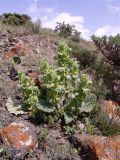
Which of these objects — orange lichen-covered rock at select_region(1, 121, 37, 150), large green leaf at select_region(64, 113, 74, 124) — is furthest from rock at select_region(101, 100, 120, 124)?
orange lichen-covered rock at select_region(1, 121, 37, 150)

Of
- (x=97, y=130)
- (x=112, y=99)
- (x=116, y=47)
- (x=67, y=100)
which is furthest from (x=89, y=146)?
(x=116, y=47)

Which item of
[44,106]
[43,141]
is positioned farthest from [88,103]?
[43,141]

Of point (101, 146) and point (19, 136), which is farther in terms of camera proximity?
point (19, 136)

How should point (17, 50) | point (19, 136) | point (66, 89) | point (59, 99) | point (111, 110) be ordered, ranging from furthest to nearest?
point (17, 50) → point (111, 110) → point (66, 89) → point (59, 99) → point (19, 136)

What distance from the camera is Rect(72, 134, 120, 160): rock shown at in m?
6.16

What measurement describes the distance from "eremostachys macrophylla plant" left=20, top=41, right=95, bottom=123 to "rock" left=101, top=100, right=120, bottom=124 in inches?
13.6

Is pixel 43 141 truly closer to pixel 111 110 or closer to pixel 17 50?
pixel 111 110

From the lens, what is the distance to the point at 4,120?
696 cm

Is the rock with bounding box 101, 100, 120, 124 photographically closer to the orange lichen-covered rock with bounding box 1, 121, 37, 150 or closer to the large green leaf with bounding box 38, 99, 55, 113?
the large green leaf with bounding box 38, 99, 55, 113

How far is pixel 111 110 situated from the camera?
751cm

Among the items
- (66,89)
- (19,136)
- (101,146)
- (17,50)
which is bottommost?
(101,146)

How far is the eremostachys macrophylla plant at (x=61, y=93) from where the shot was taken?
6984mm

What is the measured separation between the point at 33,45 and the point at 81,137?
13.7 ft

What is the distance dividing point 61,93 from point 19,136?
1.20m
